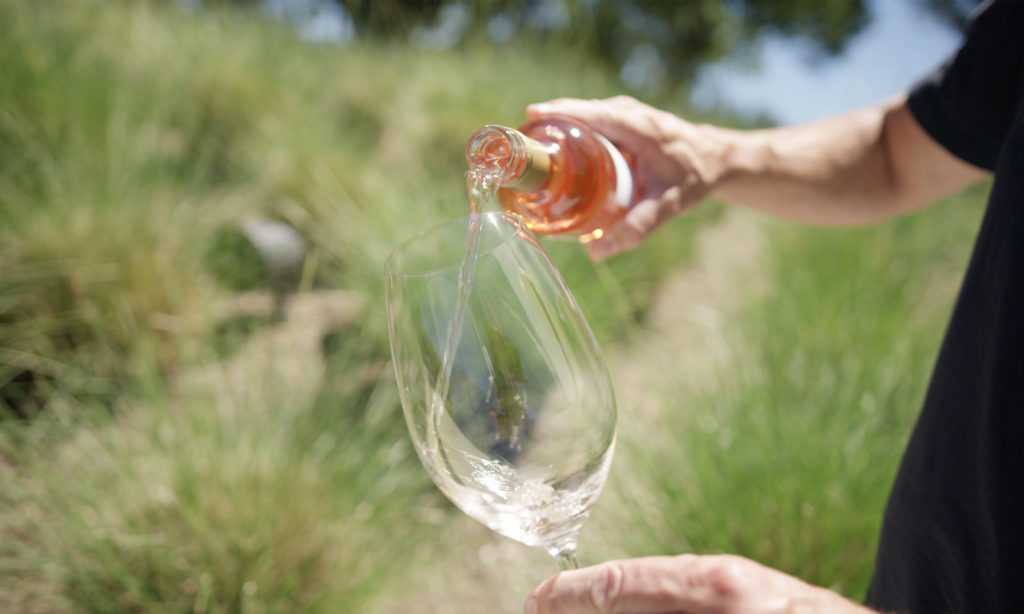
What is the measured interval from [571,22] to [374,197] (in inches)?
67.8

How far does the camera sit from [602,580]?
0.40 meters

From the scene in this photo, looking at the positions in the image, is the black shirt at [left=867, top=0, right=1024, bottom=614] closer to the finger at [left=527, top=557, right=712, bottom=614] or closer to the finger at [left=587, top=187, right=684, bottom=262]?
the finger at [left=587, top=187, right=684, bottom=262]

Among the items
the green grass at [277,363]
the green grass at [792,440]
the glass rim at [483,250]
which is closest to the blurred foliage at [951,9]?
the green grass at [277,363]

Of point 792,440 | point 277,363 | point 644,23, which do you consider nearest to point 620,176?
point 792,440

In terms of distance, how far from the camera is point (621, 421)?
164 cm

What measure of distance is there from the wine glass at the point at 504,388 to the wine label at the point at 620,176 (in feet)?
0.89

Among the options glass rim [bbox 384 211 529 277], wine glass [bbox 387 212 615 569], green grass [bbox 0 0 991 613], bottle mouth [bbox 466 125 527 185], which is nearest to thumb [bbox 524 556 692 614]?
wine glass [bbox 387 212 615 569]

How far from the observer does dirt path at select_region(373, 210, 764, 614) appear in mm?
1378

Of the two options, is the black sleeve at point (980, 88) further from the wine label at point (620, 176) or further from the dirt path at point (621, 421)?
the dirt path at point (621, 421)

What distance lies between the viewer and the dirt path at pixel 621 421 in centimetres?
138

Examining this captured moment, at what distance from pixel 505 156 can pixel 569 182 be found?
0.15m

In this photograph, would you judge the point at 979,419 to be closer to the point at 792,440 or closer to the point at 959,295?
the point at 959,295

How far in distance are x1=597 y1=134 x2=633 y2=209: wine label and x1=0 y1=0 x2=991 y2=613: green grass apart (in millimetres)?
712

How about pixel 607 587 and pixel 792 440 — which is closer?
pixel 607 587
